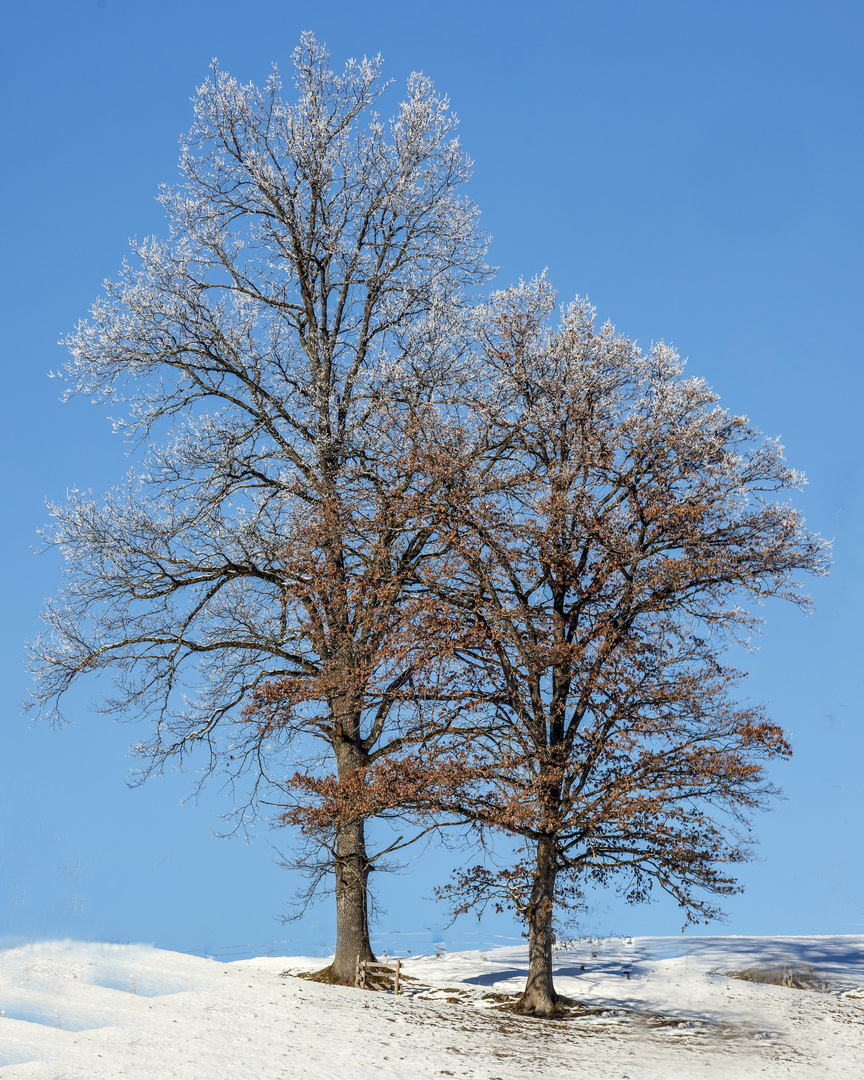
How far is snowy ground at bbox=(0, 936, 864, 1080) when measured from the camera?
10766 millimetres

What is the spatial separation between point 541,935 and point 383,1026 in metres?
3.52

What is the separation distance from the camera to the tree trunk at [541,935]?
15.6m

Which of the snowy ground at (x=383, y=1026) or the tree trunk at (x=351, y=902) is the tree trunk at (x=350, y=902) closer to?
the tree trunk at (x=351, y=902)

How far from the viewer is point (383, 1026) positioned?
1314 cm

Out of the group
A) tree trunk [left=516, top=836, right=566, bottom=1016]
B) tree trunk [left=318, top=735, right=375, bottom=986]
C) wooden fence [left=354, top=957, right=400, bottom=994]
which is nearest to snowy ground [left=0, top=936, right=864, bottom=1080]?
wooden fence [left=354, top=957, right=400, bottom=994]

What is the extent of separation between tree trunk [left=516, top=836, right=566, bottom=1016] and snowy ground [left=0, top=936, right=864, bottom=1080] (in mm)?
572

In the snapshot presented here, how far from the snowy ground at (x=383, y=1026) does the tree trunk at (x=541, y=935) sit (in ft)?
1.88

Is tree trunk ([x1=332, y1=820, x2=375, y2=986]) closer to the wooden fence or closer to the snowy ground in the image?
the wooden fence

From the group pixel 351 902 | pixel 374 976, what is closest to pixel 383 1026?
pixel 374 976

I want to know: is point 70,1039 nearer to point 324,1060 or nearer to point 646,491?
point 324,1060

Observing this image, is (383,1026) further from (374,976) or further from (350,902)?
(350,902)

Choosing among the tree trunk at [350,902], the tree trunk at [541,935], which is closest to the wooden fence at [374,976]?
the tree trunk at [350,902]

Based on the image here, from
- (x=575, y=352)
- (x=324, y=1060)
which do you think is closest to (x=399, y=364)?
(x=575, y=352)

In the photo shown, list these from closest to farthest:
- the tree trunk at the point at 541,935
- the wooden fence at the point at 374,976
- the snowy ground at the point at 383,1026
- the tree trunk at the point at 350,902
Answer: the snowy ground at the point at 383,1026 < the tree trunk at the point at 541,935 < the wooden fence at the point at 374,976 < the tree trunk at the point at 350,902
